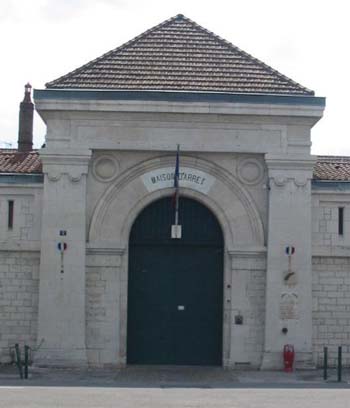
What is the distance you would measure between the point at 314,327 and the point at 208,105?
6.70 m

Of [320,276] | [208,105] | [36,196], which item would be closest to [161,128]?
[208,105]

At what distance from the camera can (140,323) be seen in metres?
27.6

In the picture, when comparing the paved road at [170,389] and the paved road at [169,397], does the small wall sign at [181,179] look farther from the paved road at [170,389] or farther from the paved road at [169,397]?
the paved road at [169,397]

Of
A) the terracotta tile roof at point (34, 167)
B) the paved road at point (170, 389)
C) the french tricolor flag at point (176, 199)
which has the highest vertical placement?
the terracotta tile roof at point (34, 167)

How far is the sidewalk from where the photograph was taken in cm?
2333

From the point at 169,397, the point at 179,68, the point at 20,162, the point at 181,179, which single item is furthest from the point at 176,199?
the point at 169,397

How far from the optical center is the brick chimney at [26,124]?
1340 inches

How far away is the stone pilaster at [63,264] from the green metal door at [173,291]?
1.53 meters

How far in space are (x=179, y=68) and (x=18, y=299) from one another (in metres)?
7.87

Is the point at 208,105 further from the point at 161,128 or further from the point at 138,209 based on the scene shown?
the point at 138,209

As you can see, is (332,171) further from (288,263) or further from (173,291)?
(173,291)

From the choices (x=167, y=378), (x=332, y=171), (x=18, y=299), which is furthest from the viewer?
(x=332, y=171)

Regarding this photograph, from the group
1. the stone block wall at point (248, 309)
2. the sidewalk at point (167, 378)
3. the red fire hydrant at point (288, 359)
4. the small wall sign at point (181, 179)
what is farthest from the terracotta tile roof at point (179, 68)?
the sidewalk at point (167, 378)

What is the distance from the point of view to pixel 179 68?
93.7 feet
